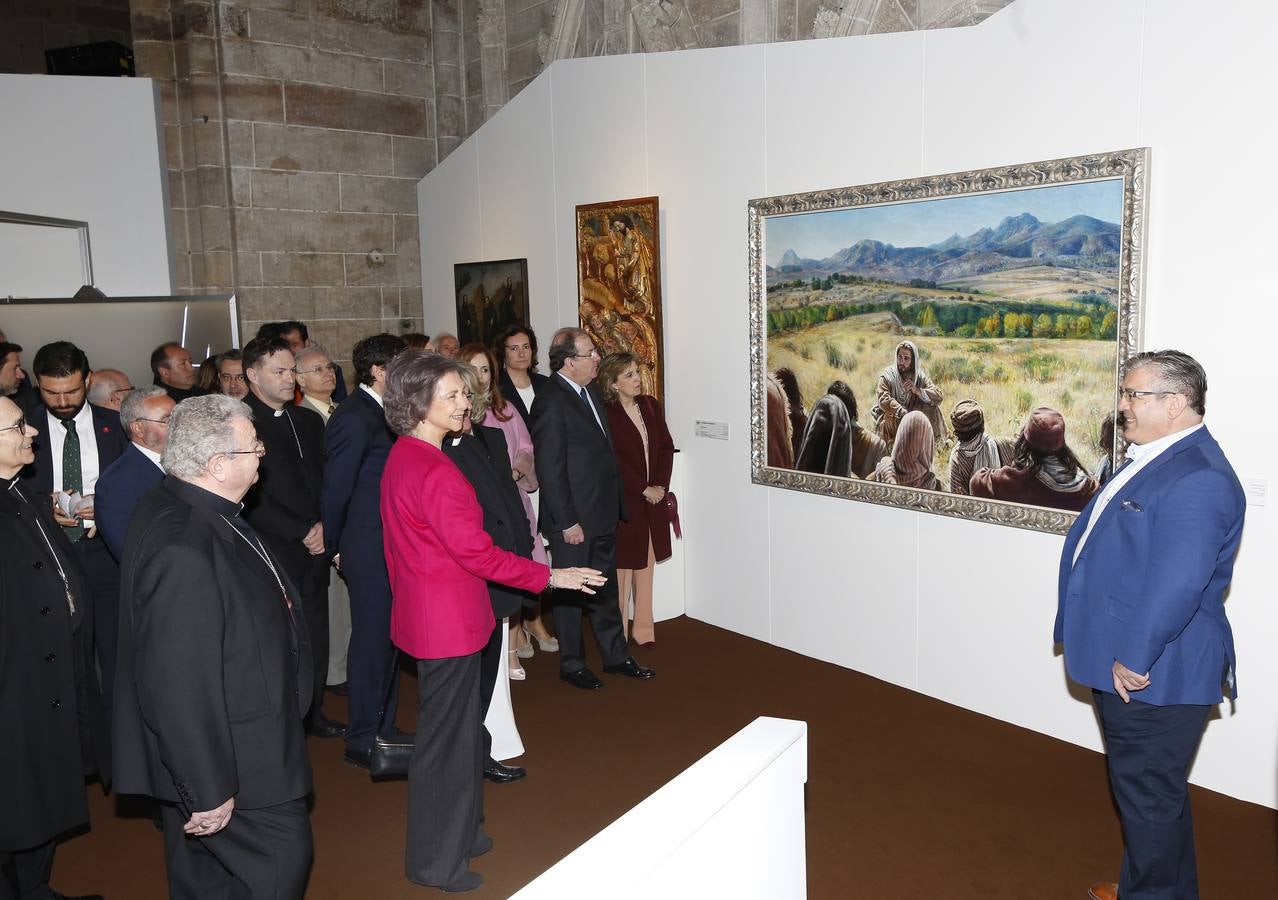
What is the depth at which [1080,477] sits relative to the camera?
468 centimetres

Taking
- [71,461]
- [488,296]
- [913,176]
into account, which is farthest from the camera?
[488,296]

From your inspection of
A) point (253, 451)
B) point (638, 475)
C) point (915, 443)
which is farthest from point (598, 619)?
point (253, 451)

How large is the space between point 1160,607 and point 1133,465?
0.49 m

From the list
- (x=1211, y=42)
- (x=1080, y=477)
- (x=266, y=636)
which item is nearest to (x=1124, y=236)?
(x=1211, y=42)

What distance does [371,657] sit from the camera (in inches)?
188

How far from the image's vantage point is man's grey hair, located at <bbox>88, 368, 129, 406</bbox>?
5.33m

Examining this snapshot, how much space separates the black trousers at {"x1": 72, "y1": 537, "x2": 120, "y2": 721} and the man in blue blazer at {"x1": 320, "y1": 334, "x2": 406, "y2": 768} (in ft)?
3.20

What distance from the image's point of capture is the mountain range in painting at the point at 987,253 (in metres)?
4.53

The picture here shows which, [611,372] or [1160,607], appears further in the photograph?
[611,372]

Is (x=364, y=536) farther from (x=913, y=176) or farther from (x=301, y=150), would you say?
(x=301, y=150)

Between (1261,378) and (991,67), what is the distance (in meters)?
1.94

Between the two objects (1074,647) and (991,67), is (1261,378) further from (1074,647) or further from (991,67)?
(991,67)

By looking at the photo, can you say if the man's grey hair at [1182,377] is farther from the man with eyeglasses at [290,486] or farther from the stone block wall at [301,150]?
the stone block wall at [301,150]

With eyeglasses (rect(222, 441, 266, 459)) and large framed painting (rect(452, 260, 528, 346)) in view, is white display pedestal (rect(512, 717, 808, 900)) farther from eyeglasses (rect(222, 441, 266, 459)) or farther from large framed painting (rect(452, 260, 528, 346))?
large framed painting (rect(452, 260, 528, 346))
